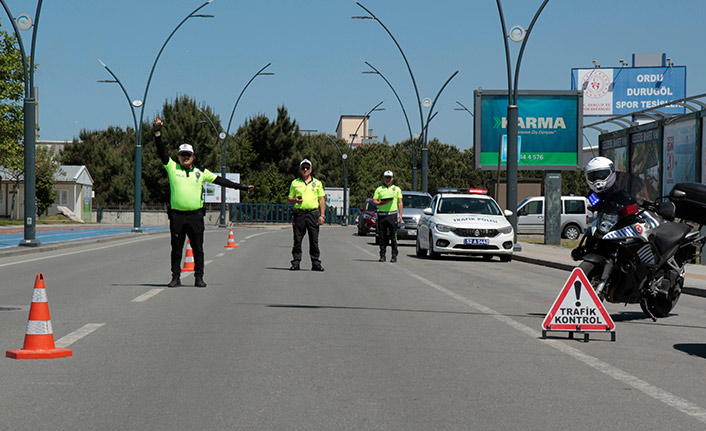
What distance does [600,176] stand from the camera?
8.60 m

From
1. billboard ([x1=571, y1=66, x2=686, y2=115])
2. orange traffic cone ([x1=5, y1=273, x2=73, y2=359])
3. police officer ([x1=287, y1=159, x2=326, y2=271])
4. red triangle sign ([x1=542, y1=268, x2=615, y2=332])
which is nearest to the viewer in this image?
orange traffic cone ([x1=5, y1=273, x2=73, y2=359])

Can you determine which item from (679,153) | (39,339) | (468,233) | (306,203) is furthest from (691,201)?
(679,153)

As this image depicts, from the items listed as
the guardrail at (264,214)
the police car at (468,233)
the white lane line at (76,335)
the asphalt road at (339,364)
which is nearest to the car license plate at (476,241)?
the police car at (468,233)

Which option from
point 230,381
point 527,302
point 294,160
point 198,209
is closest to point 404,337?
point 230,381

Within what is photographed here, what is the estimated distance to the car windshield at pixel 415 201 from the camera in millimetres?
32469

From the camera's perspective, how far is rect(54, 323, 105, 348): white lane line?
24.0 feet

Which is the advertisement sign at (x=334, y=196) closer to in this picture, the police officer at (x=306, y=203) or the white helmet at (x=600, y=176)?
the police officer at (x=306, y=203)

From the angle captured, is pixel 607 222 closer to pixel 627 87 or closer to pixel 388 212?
pixel 388 212

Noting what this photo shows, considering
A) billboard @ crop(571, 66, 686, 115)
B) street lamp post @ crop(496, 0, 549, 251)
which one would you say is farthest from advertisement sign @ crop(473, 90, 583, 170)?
→ billboard @ crop(571, 66, 686, 115)

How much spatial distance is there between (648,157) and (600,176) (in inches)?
594

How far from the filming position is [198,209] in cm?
A: 1224

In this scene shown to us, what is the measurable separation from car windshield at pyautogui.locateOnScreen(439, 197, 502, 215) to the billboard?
146 ft

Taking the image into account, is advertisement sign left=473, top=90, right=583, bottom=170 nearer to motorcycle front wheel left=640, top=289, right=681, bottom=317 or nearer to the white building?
motorcycle front wheel left=640, top=289, right=681, bottom=317

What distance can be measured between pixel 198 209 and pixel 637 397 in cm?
781
